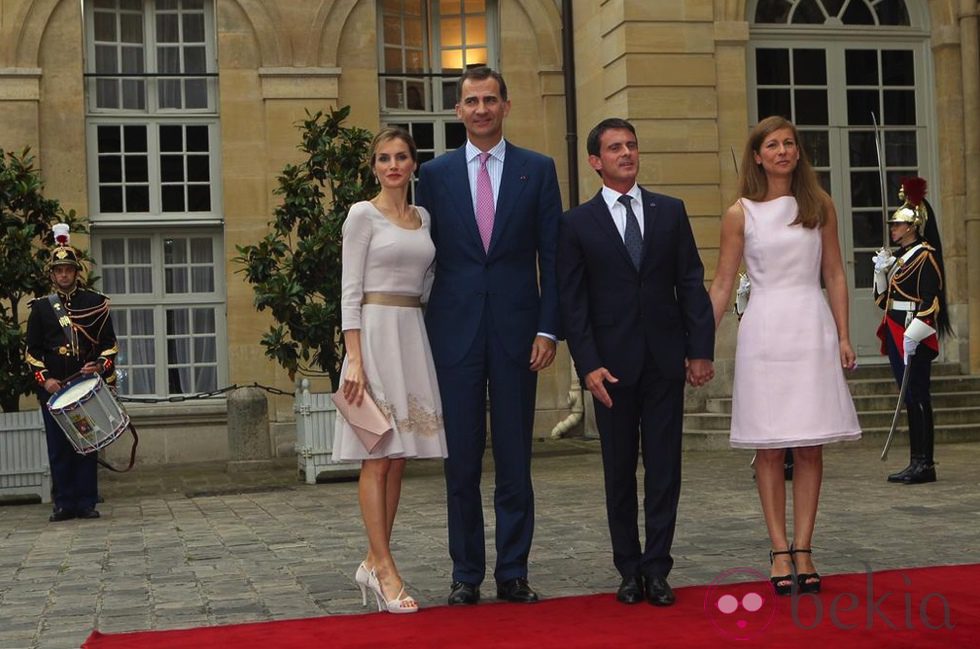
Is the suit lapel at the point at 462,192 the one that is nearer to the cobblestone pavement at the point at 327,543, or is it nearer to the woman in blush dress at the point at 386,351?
the woman in blush dress at the point at 386,351

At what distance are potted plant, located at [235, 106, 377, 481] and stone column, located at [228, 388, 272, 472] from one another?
0.92 meters

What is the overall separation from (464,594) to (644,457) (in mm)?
887

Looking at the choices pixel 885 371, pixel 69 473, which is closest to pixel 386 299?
pixel 69 473

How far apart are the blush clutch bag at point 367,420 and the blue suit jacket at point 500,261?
1.27 feet

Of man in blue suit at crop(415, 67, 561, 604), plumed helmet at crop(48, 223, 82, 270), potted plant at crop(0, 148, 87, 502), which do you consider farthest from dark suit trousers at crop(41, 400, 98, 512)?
man in blue suit at crop(415, 67, 561, 604)

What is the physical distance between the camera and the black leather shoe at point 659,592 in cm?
595

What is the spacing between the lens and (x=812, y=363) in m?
6.25

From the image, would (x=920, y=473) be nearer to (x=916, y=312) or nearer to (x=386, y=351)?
(x=916, y=312)

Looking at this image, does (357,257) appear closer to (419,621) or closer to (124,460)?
(419,621)

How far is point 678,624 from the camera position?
553 centimetres

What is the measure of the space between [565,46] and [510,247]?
10910 mm

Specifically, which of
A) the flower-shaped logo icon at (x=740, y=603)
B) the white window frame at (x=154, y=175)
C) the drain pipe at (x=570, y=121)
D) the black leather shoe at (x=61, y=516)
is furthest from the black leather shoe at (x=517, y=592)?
the white window frame at (x=154, y=175)

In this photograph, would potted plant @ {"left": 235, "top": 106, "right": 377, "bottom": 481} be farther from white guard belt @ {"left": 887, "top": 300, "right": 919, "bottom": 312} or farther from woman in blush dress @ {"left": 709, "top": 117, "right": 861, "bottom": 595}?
woman in blush dress @ {"left": 709, "top": 117, "right": 861, "bottom": 595}

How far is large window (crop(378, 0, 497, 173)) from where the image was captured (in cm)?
1728
